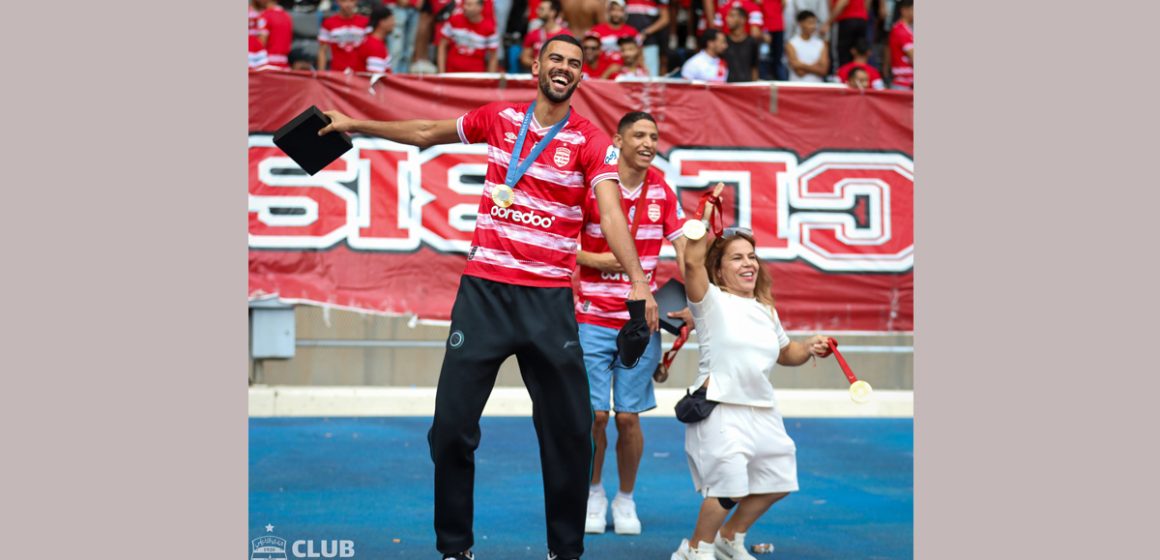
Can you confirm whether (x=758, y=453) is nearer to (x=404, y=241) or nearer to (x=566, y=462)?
(x=566, y=462)

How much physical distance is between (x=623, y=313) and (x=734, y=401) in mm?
1101

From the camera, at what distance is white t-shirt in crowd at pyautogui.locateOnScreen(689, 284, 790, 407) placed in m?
5.77

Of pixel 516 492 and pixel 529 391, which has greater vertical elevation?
pixel 529 391

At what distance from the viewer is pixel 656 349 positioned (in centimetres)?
675

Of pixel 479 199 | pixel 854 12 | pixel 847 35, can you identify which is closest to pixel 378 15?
pixel 479 199

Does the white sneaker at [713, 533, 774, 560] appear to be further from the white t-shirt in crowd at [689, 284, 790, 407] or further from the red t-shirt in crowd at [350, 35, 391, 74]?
the red t-shirt in crowd at [350, 35, 391, 74]

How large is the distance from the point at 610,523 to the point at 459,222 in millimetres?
3848

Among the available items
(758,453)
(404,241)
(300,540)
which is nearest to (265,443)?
(404,241)

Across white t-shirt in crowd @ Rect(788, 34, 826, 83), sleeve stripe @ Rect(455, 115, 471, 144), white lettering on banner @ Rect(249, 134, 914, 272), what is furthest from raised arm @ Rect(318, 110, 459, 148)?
white t-shirt in crowd @ Rect(788, 34, 826, 83)

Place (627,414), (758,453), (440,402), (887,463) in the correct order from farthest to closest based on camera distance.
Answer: (887,463)
(627,414)
(758,453)
(440,402)

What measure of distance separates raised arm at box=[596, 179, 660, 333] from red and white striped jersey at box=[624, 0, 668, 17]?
24.7 feet

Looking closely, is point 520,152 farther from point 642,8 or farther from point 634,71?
point 642,8

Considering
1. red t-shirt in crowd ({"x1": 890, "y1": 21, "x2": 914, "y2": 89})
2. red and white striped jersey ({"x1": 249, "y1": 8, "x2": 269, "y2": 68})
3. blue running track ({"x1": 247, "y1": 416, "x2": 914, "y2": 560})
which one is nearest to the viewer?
blue running track ({"x1": 247, "y1": 416, "x2": 914, "y2": 560})

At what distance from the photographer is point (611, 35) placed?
Result: 38.8 feet
